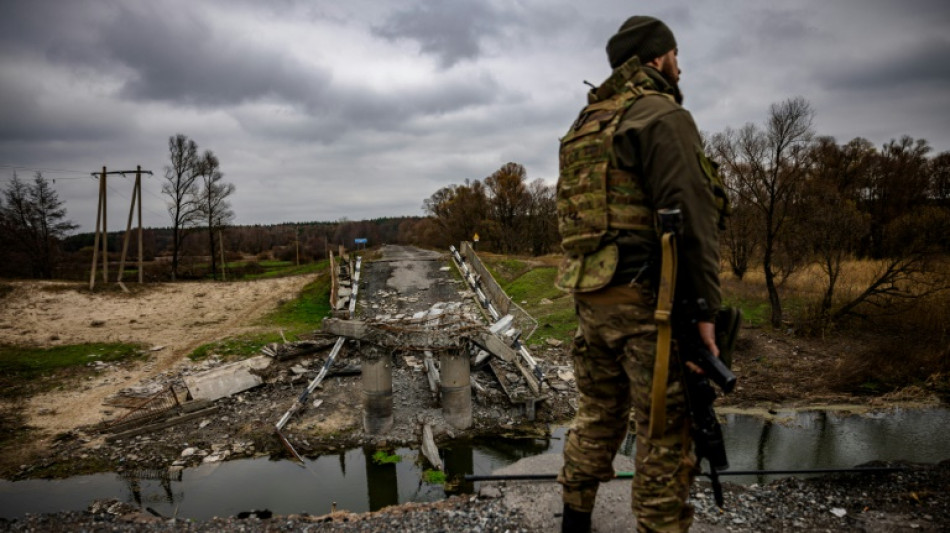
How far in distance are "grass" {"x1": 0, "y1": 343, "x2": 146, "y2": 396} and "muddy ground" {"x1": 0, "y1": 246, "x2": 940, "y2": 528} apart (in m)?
0.49

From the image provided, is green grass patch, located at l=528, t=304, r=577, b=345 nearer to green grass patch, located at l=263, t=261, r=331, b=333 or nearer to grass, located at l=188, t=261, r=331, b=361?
grass, located at l=188, t=261, r=331, b=361

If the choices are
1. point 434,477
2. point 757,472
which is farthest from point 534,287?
point 757,472

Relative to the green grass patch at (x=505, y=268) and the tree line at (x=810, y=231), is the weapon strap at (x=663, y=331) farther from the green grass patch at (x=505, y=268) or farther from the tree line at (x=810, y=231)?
the green grass patch at (x=505, y=268)

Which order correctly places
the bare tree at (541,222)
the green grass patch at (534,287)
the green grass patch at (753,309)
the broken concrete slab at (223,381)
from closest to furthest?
the broken concrete slab at (223,381)
the green grass patch at (753,309)
the green grass patch at (534,287)
the bare tree at (541,222)

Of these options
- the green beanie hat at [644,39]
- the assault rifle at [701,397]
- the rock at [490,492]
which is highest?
the green beanie hat at [644,39]

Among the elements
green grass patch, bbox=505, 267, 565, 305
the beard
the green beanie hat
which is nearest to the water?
the beard

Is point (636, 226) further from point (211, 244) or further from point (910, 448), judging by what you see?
point (211, 244)

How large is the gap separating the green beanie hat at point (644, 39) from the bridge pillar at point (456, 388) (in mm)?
5295

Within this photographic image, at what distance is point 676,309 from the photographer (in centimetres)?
239

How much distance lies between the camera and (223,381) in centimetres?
915

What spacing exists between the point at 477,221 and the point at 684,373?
40.4 meters

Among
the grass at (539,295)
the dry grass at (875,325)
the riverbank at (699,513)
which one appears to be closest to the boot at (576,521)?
the riverbank at (699,513)

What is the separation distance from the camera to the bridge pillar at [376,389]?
7332mm

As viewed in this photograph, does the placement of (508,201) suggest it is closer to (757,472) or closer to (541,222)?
(541,222)
